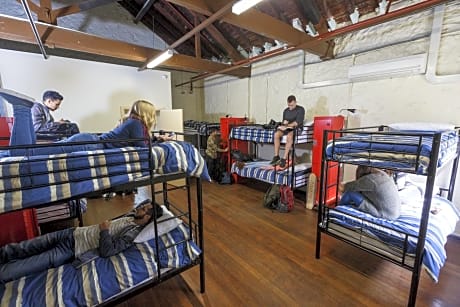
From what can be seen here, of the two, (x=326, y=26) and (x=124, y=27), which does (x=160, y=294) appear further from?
(x=124, y=27)

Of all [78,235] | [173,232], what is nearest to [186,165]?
[173,232]

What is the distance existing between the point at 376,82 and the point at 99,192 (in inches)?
152

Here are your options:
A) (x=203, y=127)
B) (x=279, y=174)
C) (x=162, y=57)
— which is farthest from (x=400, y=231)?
(x=203, y=127)

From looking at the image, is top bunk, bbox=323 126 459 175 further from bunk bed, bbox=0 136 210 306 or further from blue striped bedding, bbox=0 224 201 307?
blue striped bedding, bbox=0 224 201 307

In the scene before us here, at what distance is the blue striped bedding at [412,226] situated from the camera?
1587mm

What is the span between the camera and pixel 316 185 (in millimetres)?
3465

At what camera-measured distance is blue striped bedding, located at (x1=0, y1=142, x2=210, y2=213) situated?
0.95m

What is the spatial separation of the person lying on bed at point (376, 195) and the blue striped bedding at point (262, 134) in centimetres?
159

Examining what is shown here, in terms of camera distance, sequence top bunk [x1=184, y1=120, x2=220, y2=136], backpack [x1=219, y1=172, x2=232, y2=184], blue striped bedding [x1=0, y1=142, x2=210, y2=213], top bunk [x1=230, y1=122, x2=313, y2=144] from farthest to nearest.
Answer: top bunk [x1=184, y1=120, x2=220, y2=136], backpack [x1=219, y1=172, x2=232, y2=184], top bunk [x1=230, y1=122, x2=313, y2=144], blue striped bedding [x1=0, y1=142, x2=210, y2=213]

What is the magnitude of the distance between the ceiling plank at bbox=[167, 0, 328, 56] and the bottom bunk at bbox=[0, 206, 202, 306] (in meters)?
2.66

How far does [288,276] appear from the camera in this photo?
1.98 metres

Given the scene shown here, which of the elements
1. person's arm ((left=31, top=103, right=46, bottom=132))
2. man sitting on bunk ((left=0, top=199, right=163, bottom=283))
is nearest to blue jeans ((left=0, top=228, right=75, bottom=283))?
man sitting on bunk ((left=0, top=199, right=163, bottom=283))

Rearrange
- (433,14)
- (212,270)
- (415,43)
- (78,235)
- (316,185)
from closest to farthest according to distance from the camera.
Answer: (78,235)
(212,270)
(433,14)
(415,43)
(316,185)

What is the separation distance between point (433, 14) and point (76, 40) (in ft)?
17.9
